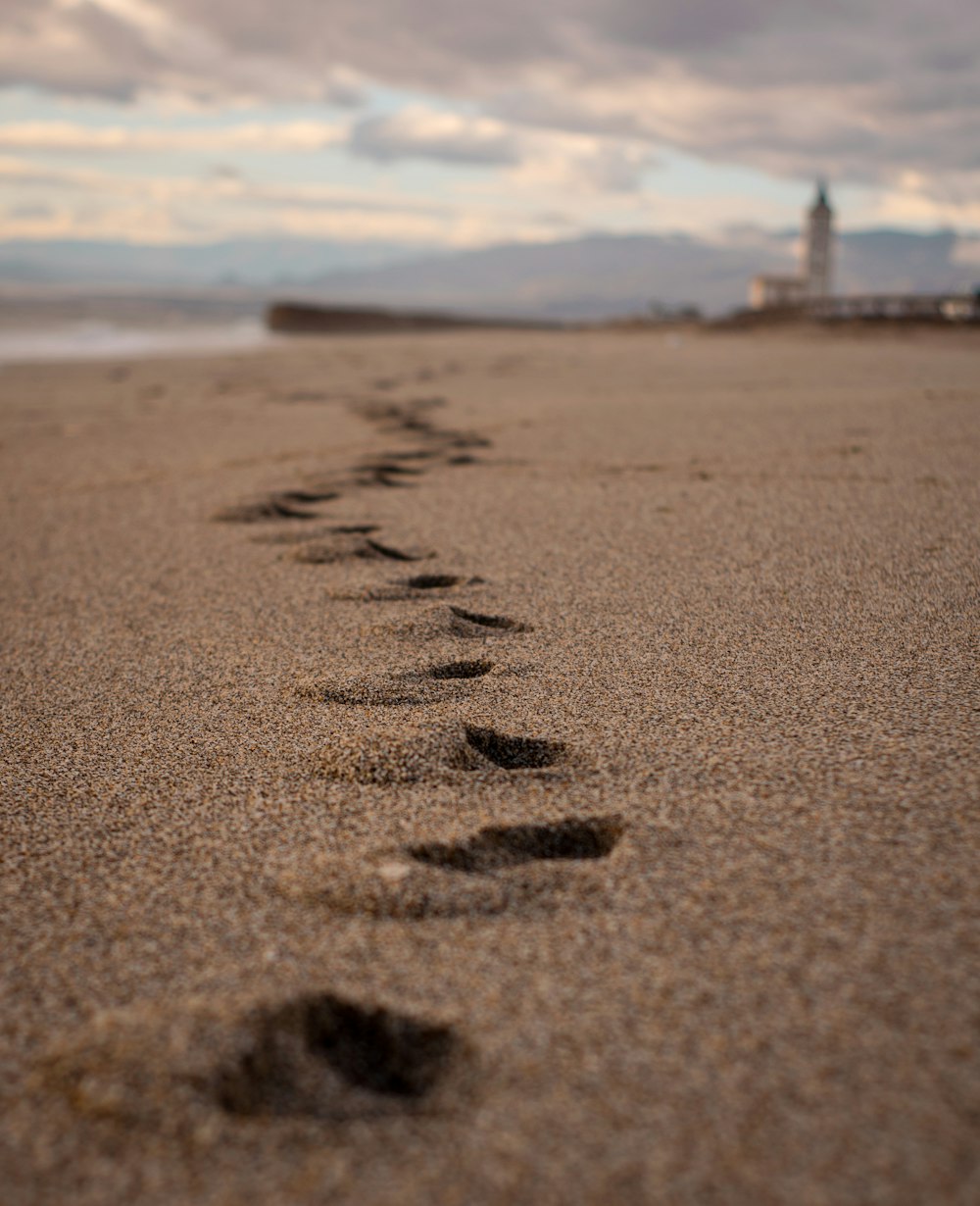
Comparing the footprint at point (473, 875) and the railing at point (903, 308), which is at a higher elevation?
the railing at point (903, 308)

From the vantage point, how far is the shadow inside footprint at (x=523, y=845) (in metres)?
1.16

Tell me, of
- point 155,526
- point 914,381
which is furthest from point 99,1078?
point 914,381

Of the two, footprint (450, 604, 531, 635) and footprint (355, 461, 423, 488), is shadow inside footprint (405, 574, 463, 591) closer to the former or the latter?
footprint (450, 604, 531, 635)

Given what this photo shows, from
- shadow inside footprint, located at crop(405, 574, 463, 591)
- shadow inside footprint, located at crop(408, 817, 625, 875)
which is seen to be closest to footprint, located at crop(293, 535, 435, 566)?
shadow inside footprint, located at crop(405, 574, 463, 591)

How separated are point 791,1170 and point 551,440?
144 inches

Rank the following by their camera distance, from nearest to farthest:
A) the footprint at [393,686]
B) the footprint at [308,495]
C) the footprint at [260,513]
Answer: the footprint at [393,686]
the footprint at [260,513]
the footprint at [308,495]

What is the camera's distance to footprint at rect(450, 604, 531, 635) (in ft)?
6.40

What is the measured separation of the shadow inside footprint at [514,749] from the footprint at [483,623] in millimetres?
473

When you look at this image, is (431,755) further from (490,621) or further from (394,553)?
(394,553)

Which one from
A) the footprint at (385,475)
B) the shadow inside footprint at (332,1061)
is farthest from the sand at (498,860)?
the footprint at (385,475)

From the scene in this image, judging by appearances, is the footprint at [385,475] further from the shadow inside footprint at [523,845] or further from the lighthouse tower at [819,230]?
the lighthouse tower at [819,230]

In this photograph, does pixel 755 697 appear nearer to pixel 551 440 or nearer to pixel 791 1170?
pixel 791 1170

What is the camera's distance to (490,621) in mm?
2012

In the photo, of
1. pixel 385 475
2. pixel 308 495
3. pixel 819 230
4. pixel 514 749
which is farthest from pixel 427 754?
pixel 819 230
